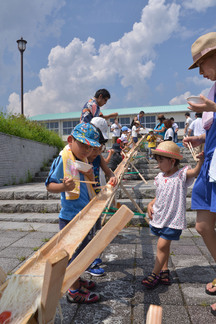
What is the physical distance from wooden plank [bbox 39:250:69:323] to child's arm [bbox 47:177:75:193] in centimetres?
99

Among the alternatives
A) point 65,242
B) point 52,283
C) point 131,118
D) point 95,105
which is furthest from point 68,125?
point 52,283

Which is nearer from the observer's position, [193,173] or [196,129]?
[193,173]

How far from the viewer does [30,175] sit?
8477 millimetres

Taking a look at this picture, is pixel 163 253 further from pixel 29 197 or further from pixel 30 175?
pixel 30 175

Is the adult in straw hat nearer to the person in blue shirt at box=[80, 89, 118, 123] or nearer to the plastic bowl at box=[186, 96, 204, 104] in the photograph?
the plastic bowl at box=[186, 96, 204, 104]

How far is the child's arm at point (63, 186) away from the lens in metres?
1.79

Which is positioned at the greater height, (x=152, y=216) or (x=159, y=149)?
(x=159, y=149)

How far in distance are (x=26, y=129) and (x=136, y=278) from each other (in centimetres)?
788

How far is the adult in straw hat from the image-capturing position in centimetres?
175

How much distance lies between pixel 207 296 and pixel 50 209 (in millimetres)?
3603

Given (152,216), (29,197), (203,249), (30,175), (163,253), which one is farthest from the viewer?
(30,175)

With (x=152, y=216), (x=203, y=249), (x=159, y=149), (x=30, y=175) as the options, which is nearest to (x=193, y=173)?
(x=159, y=149)

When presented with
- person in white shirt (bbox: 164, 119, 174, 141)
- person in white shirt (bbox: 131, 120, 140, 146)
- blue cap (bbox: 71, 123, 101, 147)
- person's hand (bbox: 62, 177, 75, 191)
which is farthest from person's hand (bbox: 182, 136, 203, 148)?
person in white shirt (bbox: 131, 120, 140, 146)

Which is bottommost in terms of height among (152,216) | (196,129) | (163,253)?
(163,253)
